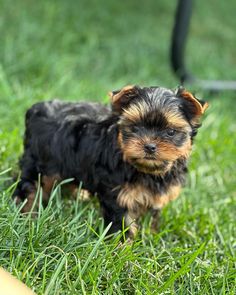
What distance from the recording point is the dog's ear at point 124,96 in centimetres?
422

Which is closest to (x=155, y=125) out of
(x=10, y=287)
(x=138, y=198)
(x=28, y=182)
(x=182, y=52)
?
(x=138, y=198)

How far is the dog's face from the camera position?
160 inches

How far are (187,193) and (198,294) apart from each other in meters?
2.00

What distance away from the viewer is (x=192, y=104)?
166 inches

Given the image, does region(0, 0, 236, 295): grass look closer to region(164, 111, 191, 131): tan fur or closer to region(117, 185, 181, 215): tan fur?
region(117, 185, 181, 215): tan fur

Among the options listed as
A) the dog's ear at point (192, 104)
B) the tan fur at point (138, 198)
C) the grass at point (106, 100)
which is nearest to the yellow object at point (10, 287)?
the grass at point (106, 100)

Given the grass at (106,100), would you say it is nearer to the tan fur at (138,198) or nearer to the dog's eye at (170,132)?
the tan fur at (138,198)

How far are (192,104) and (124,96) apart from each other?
20.5 inches

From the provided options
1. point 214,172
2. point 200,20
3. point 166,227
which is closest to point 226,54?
point 200,20

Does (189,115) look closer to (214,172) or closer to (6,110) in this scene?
(214,172)

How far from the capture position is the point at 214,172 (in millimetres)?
6477

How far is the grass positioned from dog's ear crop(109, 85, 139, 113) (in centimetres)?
88

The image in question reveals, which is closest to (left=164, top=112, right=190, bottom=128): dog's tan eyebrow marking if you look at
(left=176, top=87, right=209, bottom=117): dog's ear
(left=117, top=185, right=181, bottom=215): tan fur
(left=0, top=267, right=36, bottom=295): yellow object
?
(left=176, top=87, right=209, bottom=117): dog's ear

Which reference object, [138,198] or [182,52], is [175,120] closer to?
[138,198]
